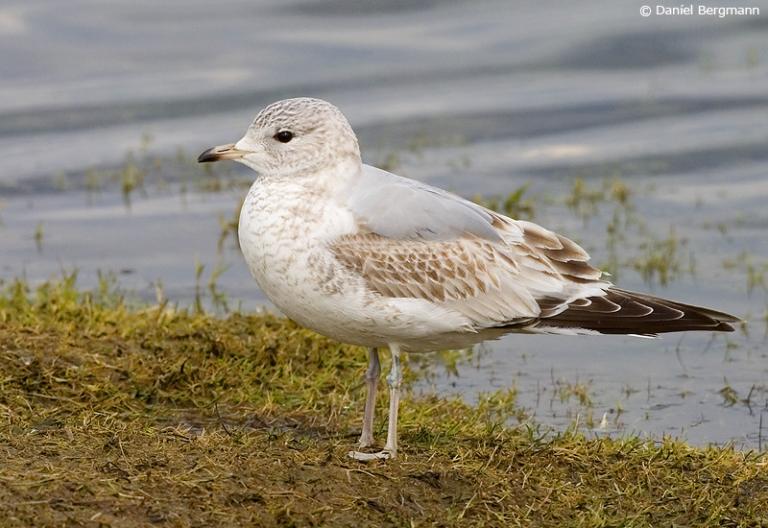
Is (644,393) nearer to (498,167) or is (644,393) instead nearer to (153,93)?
(498,167)

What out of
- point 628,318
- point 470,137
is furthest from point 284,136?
point 470,137

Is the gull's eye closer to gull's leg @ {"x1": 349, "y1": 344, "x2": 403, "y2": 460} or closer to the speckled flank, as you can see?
the speckled flank

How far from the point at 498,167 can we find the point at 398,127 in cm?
137

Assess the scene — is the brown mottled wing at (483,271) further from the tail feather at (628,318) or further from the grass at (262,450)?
the grass at (262,450)

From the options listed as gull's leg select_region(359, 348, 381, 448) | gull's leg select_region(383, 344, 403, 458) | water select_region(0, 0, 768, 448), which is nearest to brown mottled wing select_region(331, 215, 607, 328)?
gull's leg select_region(383, 344, 403, 458)

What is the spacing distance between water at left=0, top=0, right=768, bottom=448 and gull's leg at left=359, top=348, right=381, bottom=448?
4.43 feet

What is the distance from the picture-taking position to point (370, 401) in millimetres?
6617

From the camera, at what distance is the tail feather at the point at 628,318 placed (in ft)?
21.4

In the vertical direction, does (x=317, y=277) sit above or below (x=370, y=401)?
above

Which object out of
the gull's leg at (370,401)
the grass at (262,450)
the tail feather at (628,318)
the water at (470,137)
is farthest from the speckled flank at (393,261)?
the water at (470,137)

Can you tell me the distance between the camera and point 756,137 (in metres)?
14.2

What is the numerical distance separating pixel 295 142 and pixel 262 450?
4.58 feet

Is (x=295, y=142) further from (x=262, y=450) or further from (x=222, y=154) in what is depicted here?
(x=262, y=450)

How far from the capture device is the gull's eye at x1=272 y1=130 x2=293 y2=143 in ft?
21.5
